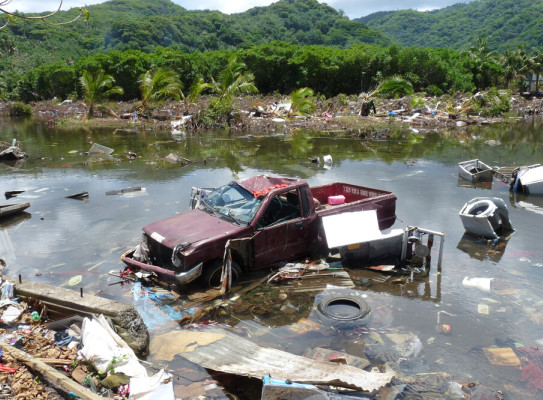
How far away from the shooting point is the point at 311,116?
32.9m

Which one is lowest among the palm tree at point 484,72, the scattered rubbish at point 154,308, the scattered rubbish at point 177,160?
the scattered rubbish at point 154,308

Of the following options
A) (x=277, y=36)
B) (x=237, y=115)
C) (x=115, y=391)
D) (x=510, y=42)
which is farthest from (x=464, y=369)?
(x=510, y=42)

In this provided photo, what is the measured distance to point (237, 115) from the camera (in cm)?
2972

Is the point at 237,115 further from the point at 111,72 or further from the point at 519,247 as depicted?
the point at 519,247

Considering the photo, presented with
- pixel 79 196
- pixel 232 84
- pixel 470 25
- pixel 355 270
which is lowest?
pixel 355 270

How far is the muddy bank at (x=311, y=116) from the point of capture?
2927 cm

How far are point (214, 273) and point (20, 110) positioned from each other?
138 feet

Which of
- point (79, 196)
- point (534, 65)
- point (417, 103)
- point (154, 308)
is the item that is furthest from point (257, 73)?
point (154, 308)

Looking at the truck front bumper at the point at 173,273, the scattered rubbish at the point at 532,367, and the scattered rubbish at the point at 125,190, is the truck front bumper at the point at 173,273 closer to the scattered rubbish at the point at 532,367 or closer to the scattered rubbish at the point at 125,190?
the scattered rubbish at the point at 532,367

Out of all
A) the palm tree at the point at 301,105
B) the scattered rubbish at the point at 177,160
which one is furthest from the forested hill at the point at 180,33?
the scattered rubbish at the point at 177,160

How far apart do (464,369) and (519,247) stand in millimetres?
4720

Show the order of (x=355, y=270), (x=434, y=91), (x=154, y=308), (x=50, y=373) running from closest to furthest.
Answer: (x=50, y=373) < (x=154, y=308) < (x=355, y=270) < (x=434, y=91)

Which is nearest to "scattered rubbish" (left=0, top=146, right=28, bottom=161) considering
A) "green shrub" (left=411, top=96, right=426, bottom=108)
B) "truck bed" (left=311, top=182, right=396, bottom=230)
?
"truck bed" (left=311, top=182, right=396, bottom=230)

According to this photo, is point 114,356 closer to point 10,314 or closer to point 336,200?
point 10,314
